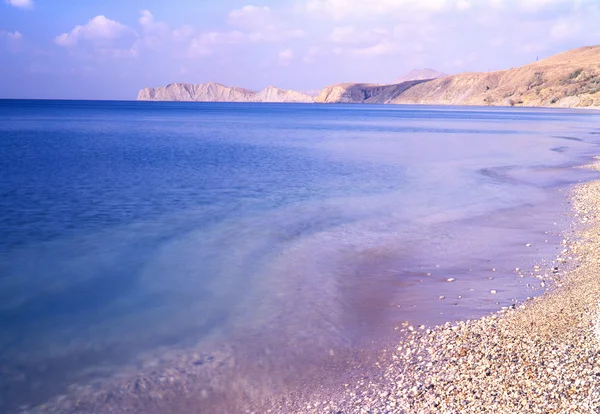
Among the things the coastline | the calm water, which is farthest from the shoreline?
the calm water

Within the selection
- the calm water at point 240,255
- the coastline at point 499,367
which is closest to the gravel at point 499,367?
the coastline at point 499,367

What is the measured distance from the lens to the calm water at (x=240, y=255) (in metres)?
9.27

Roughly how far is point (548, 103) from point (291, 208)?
165 metres

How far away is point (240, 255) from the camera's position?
14227 millimetres

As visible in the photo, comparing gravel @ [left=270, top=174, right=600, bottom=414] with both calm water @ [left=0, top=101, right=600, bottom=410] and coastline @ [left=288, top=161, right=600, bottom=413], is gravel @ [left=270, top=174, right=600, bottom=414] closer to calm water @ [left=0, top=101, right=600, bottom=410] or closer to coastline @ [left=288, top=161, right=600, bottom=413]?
coastline @ [left=288, top=161, right=600, bottom=413]

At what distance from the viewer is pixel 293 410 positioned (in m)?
6.95

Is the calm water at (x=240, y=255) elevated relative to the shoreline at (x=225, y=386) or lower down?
elevated

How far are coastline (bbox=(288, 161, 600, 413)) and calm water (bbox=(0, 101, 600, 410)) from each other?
84 cm

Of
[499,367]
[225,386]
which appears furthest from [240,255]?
[499,367]

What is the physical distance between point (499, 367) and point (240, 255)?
8107 mm

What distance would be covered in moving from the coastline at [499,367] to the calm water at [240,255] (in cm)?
84

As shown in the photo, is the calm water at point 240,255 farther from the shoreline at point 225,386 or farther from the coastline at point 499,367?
the coastline at point 499,367

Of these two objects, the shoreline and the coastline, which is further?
the shoreline

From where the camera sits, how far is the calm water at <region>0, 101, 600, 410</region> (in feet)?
30.4
